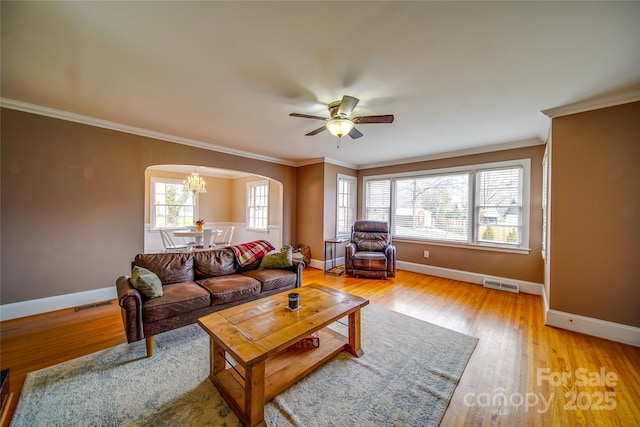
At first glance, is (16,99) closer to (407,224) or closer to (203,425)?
(203,425)

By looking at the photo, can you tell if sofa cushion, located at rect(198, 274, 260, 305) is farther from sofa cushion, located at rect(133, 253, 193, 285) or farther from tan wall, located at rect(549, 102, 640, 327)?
tan wall, located at rect(549, 102, 640, 327)

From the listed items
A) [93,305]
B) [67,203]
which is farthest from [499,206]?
[67,203]

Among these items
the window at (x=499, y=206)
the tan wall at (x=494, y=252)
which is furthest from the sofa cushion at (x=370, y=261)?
the window at (x=499, y=206)

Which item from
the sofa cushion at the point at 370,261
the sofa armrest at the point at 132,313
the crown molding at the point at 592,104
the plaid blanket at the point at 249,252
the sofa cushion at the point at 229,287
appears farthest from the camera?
the sofa cushion at the point at 370,261

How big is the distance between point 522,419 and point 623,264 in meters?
2.20

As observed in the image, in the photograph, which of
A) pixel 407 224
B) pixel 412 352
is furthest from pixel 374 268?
pixel 412 352

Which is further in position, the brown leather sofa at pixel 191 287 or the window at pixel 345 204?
the window at pixel 345 204

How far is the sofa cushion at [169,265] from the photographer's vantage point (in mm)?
2795

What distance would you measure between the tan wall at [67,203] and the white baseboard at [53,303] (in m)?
0.07

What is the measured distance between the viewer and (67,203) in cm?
321

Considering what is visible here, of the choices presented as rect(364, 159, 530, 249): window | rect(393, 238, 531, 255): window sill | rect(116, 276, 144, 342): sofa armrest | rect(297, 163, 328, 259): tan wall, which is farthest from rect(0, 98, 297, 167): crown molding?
rect(393, 238, 531, 255): window sill

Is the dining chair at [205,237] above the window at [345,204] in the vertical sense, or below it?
below

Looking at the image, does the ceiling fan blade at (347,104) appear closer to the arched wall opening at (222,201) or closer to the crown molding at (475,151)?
the crown molding at (475,151)

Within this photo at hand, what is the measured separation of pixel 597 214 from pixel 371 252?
324cm
